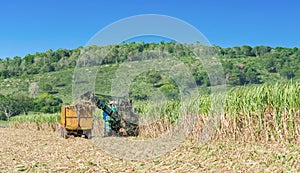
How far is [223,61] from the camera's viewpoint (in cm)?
5238

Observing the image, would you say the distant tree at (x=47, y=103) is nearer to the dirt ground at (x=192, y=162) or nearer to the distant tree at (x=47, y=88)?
the distant tree at (x=47, y=88)

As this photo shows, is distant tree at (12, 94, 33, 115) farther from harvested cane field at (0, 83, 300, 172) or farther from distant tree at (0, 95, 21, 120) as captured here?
harvested cane field at (0, 83, 300, 172)

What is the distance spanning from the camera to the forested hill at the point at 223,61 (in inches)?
717

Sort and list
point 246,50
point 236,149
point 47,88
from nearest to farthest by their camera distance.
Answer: point 236,149 < point 246,50 < point 47,88

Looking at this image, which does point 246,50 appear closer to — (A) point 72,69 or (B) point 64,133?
A: (A) point 72,69

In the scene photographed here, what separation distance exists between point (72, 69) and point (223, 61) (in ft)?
137

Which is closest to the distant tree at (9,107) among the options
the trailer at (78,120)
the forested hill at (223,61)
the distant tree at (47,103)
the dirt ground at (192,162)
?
the distant tree at (47,103)

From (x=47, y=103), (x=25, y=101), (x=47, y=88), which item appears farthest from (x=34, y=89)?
(x=47, y=103)

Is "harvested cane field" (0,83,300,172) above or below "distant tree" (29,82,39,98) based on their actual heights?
below

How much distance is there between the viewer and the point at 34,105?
85.2m

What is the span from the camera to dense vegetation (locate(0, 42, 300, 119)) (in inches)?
904

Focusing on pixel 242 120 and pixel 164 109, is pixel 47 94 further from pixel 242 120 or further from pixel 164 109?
pixel 242 120

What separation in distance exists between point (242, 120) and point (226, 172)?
5.03m

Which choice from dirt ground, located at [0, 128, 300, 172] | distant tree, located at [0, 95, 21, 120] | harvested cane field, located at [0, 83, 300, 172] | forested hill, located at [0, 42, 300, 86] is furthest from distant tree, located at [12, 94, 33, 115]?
dirt ground, located at [0, 128, 300, 172]
